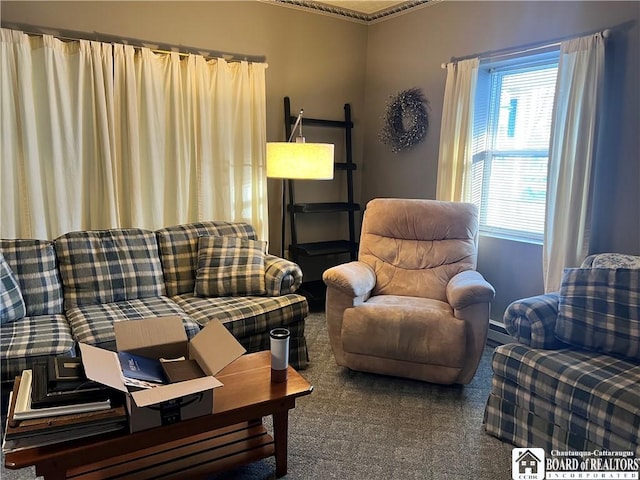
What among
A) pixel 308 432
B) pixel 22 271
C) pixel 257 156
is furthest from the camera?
pixel 257 156

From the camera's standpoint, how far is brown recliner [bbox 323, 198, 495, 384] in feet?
8.71

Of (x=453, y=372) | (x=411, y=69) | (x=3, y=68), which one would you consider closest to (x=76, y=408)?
(x=453, y=372)

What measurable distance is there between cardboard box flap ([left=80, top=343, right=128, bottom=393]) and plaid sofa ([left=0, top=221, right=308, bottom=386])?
2.17 ft

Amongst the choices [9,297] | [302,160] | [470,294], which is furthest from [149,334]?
[302,160]

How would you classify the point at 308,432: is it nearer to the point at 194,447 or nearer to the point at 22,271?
the point at 194,447

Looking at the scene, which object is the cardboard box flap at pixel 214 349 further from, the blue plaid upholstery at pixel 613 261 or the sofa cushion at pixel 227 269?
the blue plaid upholstery at pixel 613 261

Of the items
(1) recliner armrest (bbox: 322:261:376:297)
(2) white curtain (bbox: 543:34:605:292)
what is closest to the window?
(2) white curtain (bbox: 543:34:605:292)

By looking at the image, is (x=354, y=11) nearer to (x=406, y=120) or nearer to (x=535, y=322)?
(x=406, y=120)

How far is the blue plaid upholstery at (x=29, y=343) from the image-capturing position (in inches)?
84.4

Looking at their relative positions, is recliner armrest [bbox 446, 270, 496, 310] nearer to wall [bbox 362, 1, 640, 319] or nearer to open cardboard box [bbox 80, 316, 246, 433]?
wall [bbox 362, 1, 640, 319]

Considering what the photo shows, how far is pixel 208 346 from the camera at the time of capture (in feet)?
6.43

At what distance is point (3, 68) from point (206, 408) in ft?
8.31

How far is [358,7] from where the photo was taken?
4.24 m

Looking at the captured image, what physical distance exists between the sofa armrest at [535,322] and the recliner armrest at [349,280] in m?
0.84
